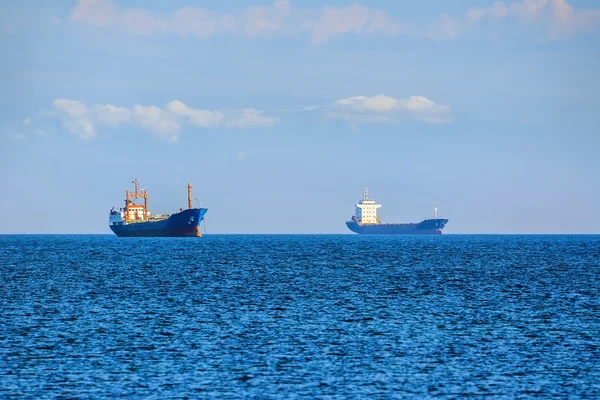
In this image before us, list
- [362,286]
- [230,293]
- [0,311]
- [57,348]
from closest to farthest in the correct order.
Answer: [57,348]
[0,311]
[230,293]
[362,286]

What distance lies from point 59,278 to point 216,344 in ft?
157

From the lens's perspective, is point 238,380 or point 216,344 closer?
point 238,380

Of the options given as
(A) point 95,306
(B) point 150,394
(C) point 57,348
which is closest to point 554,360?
(B) point 150,394

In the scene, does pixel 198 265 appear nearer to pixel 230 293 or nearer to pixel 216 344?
pixel 230 293

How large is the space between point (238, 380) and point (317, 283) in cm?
4582

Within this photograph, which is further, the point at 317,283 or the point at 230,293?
the point at 317,283

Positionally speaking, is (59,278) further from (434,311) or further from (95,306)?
(434,311)

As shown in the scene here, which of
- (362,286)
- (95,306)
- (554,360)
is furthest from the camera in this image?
(362,286)

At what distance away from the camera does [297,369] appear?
114 feet

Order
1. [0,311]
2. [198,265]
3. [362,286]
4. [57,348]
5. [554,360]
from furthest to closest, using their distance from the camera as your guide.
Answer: [198,265] → [362,286] → [0,311] → [57,348] → [554,360]

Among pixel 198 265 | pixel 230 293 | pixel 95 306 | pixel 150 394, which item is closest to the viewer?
pixel 150 394

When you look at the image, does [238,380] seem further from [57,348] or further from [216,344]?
[57,348]

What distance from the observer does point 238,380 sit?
3259cm

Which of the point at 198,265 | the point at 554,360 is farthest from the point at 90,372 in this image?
the point at 198,265
